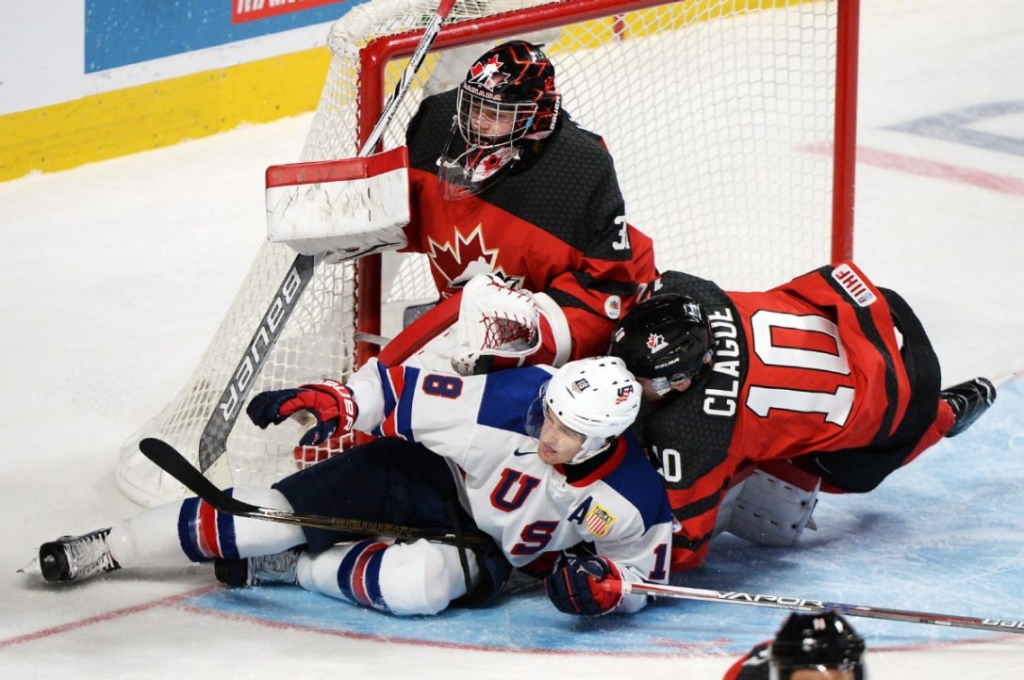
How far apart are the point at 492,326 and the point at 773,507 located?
80cm

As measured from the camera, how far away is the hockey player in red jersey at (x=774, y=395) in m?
3.19

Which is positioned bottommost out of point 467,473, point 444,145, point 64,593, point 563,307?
point 64,593

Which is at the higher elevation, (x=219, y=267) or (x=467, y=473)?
(x=219, y=267)

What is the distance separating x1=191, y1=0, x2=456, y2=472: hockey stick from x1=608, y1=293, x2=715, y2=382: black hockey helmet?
0.65 meters

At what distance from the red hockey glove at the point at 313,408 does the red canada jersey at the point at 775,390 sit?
0.60 m

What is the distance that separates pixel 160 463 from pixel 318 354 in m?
0.67

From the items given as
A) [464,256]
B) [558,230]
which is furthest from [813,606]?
[464,256]

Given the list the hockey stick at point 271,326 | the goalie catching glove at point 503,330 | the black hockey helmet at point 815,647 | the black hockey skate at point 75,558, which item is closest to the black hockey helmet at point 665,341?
the goalie catching glove at point 503,330

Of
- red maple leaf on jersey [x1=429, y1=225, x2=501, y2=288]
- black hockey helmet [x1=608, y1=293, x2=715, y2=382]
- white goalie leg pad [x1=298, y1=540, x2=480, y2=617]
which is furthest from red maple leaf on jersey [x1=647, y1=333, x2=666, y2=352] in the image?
white goalie leg pad [x1=298, y1=540, x2=480, y2=617]

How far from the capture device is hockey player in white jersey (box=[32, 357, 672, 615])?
10.0 ft

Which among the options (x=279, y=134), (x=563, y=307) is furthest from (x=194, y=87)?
(x=563, y=307)

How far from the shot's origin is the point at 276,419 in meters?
3.11

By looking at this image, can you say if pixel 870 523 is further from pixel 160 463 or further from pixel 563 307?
pixel 160 463

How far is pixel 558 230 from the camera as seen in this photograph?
3.38 metres
